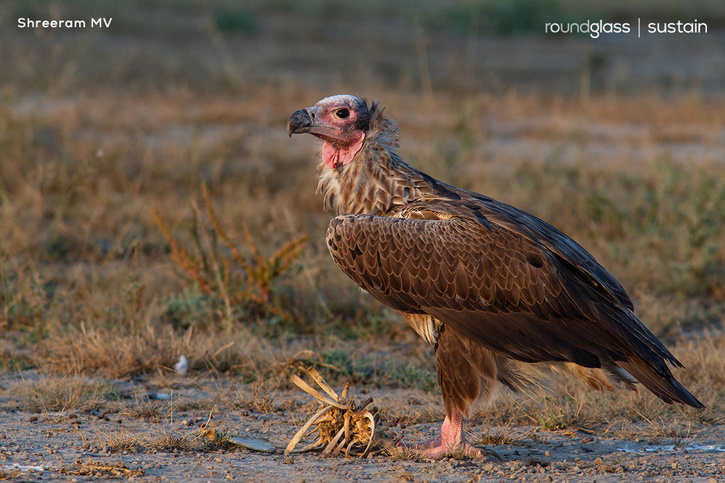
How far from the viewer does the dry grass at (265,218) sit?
18.5ft

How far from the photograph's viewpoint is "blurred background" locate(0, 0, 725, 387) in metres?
6.27

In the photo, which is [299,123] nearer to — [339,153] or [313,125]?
[313,125]

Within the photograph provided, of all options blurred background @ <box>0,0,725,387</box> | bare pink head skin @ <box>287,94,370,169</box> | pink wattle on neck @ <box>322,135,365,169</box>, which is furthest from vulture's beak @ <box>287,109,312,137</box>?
blurred background @ <box>0,0,725,387</box>

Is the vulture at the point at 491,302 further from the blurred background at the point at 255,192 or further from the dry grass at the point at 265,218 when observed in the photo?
the blurred background at the point at 255,192

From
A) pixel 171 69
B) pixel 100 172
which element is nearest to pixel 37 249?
pixel 100 172

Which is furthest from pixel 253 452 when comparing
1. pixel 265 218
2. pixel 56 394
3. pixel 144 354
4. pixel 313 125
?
pixel 265 218

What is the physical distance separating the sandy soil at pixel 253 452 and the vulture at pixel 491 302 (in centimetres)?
32

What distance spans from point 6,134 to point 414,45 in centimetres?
1722

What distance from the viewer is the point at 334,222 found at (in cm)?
448

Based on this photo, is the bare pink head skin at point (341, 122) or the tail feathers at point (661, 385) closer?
the tail feathers at point (661, 385)

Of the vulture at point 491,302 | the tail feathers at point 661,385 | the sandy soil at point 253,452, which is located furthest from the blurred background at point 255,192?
the tail feathers at point 661,385

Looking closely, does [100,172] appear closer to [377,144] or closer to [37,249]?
[37,249]

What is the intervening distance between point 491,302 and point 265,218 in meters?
4.61

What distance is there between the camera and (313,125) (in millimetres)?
4801
